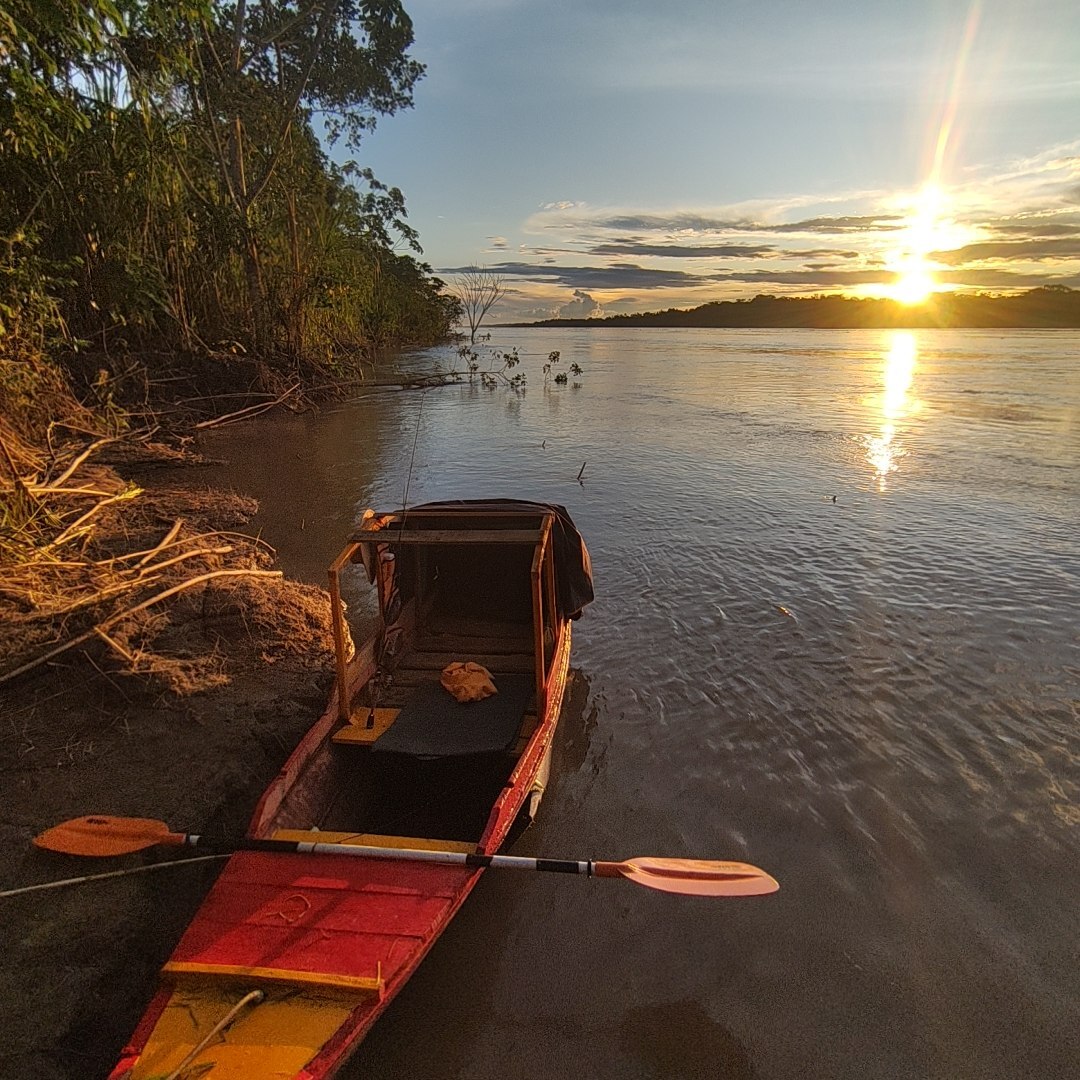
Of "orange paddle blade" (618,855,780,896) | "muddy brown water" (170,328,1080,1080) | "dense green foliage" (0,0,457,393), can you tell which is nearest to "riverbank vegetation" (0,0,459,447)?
"dense green foliage" (0,0,457,393)

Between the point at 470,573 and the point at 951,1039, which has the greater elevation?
the point at 470,573

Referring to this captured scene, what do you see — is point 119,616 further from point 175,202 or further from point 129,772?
point 175,202

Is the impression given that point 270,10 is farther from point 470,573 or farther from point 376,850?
point 376,850

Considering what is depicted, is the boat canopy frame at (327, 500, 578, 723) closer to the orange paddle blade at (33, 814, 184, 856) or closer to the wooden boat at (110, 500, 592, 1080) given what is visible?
the wooden boat at (110, 500, 592, 1080)

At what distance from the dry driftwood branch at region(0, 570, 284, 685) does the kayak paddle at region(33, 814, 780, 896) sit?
1768 millimetres

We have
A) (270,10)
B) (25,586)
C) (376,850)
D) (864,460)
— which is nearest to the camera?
(376,850)

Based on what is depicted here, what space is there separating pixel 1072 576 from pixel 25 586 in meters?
13.3

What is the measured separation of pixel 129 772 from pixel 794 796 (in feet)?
16.9

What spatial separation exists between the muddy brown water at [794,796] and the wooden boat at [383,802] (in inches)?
28.3

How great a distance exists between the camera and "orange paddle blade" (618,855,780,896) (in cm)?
388

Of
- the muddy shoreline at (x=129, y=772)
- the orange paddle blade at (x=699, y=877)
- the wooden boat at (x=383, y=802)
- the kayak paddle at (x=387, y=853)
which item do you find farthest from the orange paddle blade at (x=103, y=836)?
the orange paddle blade at (x=699, y=877)

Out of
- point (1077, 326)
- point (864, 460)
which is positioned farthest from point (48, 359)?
point (1077, 326)

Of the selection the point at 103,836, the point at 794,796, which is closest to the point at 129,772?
the point at 103,836

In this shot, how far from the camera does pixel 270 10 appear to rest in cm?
2144
